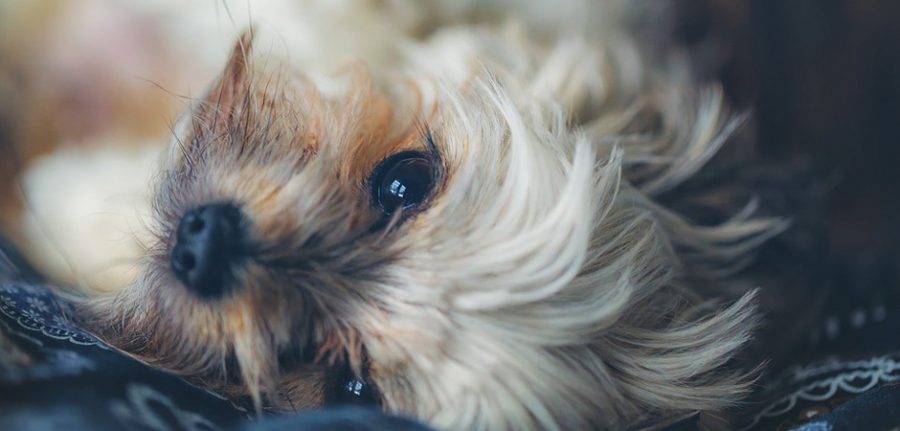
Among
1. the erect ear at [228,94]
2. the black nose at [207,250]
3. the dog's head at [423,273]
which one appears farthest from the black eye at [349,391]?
the erect ear at [228,94]

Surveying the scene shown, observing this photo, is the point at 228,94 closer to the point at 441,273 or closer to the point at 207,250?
the point at 207,250

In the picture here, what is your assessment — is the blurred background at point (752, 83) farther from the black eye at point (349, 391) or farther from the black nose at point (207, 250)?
the black eye at point (349, 391)

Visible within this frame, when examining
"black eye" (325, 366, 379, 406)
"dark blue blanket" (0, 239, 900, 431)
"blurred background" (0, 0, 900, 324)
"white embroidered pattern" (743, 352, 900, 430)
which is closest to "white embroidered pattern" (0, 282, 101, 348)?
"dark blue blanket" (0, 239, 900, 431)

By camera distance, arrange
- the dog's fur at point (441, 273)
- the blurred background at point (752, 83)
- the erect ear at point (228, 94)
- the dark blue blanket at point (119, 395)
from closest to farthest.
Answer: the dark blue blanket at point (119, 395) → the dog's fur at point (441, 273) → the erect ear at point (228, 94) → the blurred background at point (752, 83)

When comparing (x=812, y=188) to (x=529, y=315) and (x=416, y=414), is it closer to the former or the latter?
(x=529, y=315)

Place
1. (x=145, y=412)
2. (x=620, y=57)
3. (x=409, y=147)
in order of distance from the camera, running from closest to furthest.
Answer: (x=145, y=412) < (x=409, y=147) < (x=620, y=57)

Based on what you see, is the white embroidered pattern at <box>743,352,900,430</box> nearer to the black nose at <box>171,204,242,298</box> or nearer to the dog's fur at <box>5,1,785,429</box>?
the dog's fur at <box>5,1,785,429</box>

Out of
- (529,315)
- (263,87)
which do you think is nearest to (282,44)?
(263,87)
